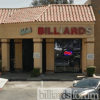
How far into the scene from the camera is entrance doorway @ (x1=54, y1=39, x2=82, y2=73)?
2645 cm

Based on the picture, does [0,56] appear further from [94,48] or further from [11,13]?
[94,48]

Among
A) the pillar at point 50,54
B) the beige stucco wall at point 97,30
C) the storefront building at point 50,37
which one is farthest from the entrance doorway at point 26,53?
the beige stucco wall at point 97,30

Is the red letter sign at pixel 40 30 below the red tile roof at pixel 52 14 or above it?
below

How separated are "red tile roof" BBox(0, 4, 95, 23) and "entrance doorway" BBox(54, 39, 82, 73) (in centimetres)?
335

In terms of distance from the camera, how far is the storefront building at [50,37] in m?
23.4

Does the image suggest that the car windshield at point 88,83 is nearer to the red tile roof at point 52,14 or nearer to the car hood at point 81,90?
the car hood at point 81,90

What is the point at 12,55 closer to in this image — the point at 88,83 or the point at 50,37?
the point at 50,37

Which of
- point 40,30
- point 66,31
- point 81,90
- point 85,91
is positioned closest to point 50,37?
point 40,30

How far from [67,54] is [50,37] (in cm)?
402

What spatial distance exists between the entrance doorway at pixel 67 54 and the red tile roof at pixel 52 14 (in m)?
3.35

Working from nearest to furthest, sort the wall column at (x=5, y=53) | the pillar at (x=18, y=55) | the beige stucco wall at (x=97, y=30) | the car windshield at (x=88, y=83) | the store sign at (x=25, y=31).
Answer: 1. the car windshield at (x=88, y=83)
2. the store sign at (x=25, y=31)
3. the wall column at (x=5, y=53)
4. the beige stucco wall at (x=97, y=30)
5. the pillar at (x=18, y=55)

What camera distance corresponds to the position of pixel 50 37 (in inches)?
929

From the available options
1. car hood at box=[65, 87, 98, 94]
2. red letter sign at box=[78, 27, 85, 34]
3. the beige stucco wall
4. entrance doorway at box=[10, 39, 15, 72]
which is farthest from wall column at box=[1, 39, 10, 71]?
car hood at box=[65, 87, 98, 94]

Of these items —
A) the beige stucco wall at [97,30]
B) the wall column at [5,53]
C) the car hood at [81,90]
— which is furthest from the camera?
the beige stucco wall at [97,30]
